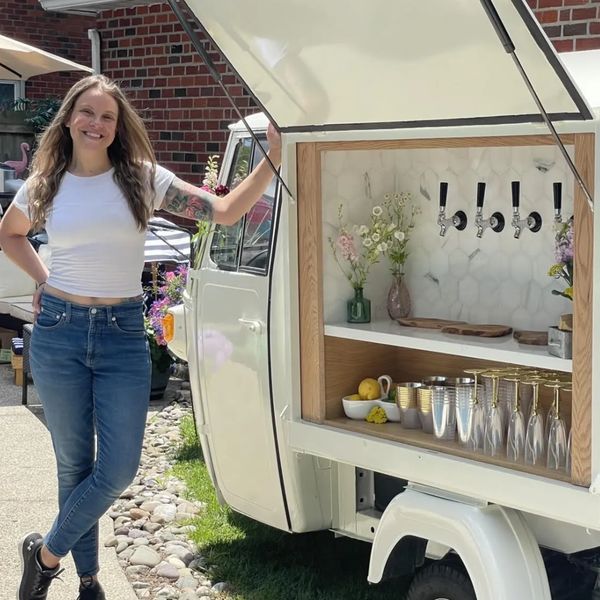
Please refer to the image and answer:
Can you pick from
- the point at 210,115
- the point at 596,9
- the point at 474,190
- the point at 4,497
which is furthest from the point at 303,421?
the point at 210,115

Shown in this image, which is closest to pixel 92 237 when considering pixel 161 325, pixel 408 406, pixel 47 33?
pixel 408 406

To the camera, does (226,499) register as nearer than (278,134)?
No

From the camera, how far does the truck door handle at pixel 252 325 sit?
12.8ft

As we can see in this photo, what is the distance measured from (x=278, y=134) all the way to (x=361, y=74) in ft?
1.80

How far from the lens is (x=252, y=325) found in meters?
3.93

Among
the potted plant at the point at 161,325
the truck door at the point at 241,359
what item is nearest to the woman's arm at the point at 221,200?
the truck door at the point at 241,359

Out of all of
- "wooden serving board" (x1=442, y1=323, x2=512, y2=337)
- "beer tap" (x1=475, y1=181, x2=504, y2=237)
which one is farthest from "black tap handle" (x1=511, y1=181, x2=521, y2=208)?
"wooden serving board" (x1=442, y1=323, x2=512, y2=337)

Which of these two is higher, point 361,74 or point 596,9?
point 596,9

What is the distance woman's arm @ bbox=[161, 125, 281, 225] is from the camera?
12.1 feet

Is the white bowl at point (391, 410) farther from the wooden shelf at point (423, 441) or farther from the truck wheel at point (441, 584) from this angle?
the truck wheel at point (441, 584)

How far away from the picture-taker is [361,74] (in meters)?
3.01

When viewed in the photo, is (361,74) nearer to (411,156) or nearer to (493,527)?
(411,156)

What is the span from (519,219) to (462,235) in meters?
0.31

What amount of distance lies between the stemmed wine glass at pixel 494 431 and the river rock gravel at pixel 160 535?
1.54 metres
